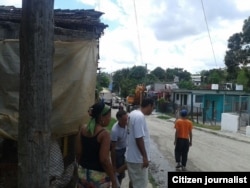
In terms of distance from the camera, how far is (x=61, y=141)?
603 centimetres

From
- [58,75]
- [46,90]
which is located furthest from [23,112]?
[58,75]

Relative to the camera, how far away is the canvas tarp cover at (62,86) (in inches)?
219

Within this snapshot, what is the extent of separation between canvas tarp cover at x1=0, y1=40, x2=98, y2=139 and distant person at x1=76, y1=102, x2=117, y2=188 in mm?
A: 1173

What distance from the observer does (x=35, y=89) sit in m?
3.36

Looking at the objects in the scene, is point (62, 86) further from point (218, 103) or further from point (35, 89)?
point (218, 103)

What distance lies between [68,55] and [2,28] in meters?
1.69

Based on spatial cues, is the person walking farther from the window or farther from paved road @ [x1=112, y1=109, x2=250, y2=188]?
the window

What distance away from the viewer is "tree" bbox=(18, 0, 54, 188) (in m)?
3.35

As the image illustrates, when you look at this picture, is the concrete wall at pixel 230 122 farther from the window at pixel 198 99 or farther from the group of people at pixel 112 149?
the group of people at pixel 112 149

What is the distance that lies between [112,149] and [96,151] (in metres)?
1.58

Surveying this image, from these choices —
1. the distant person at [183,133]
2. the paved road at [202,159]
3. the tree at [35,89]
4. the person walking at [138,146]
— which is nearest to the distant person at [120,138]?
the person walking at [138,146]

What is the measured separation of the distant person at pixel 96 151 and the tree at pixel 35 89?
1.02m

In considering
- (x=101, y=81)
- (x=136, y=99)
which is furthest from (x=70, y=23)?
(x=101, y=81)

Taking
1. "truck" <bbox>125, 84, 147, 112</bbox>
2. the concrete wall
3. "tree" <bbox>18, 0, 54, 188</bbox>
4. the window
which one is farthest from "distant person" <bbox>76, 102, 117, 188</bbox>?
the window
